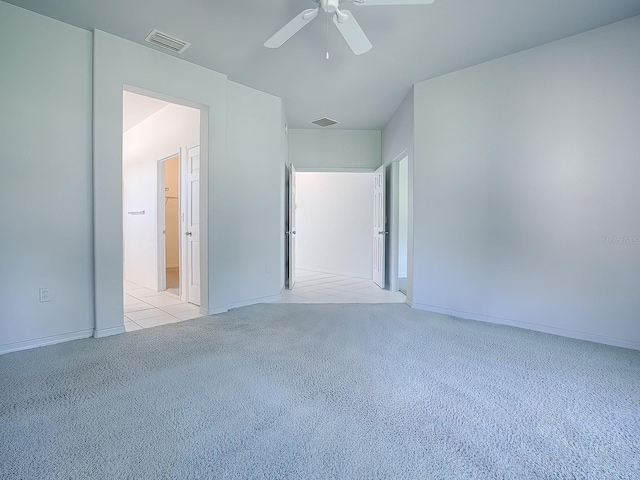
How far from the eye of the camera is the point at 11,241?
8.18 ft

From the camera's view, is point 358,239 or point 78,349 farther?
point 358,239

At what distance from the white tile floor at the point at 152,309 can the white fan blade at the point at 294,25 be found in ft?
9.44

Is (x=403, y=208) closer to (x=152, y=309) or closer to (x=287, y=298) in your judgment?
(x=287, y=298)

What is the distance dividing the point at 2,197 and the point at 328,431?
2939 mm

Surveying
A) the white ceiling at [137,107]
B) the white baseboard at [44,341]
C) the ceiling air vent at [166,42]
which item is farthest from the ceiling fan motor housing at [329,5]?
the white baseboard at [44,341]

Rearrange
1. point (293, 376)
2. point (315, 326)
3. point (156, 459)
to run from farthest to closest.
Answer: point (315, 326), point (293, 376), point (156, 459)

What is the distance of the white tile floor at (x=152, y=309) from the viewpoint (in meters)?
3.38

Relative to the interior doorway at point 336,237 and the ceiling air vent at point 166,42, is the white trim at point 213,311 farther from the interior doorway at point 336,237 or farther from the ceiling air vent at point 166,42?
the ceiling air vent at point 166,42

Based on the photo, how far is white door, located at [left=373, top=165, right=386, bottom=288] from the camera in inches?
214

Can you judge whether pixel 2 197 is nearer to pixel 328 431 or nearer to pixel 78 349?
pixel 78 349

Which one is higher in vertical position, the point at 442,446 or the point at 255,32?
the point at 255,32

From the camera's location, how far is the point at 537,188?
312 cm

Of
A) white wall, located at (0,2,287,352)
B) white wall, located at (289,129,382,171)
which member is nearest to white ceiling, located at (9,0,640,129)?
white wall, located at (0,2,287,352)

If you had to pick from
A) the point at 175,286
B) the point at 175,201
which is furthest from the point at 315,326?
the point at 175,201
